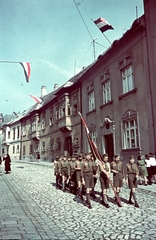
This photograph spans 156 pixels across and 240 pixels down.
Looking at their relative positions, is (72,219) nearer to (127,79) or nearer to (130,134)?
(130,134)

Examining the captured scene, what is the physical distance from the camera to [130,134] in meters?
14.1

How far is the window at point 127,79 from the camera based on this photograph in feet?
47.0

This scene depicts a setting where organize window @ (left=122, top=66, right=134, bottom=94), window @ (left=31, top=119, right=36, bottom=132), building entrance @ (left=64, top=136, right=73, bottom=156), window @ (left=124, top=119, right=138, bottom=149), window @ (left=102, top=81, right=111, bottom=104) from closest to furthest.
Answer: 1. window @ (left=124, top=119, right=138, bottom=149)
2. window @ (left=122, top=66, right=134, bottom=94)
3. window @ (left=102, top=81, right=111, bottom=104)
4. building entrance @ (left=64, top=136, right=73, bottom=156)
5. window @ (left=31, top=119, right=36, bottom=132)

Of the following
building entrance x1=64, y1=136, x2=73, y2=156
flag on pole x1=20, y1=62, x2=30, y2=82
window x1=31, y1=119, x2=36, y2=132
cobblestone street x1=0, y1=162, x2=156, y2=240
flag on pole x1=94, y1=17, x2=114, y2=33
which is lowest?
cobblestone street x1=0, y1=162, x2=156, y2=240

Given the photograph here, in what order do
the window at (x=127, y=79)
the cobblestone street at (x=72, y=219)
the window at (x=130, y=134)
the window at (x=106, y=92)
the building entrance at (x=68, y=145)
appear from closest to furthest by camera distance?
the cobblestone street at (x=72, y=219) < the window at (x=130, y=134) < the window at (x=127, y=79) < the window at (x=106, y=92) < the building entrance at (x=68, y=145)

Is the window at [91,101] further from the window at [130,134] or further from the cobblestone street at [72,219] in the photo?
the cobblestone street at [72,219]

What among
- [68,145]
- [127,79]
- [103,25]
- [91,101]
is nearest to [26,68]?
[103,25]

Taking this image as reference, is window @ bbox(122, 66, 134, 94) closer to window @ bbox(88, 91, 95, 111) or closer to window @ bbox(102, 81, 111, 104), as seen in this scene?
window @ bbox(102, 81, 111, 104)

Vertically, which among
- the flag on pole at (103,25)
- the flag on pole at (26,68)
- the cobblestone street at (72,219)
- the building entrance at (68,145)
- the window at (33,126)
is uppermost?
the flag on pole at (103,25)

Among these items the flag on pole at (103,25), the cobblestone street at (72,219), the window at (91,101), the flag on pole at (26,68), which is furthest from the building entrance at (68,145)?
the cobblestone street at (72,219)

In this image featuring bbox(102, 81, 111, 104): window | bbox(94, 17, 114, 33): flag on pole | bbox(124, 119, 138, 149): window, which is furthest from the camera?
bbox(102, 81, 111, 104): window

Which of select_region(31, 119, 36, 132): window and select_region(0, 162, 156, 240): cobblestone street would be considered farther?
select_region(31, 119, 36, 132): window

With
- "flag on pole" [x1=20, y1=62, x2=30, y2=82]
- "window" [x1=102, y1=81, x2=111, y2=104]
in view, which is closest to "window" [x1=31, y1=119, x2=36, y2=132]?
"window" [x1=102, y1=81, x2=111, y2=104]

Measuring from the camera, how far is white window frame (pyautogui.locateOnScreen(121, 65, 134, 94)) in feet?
47.0
